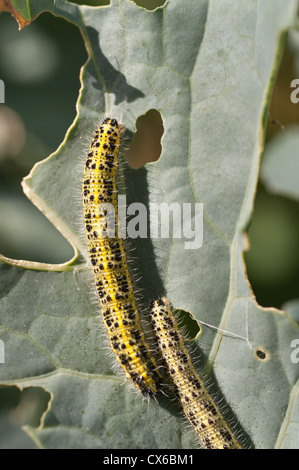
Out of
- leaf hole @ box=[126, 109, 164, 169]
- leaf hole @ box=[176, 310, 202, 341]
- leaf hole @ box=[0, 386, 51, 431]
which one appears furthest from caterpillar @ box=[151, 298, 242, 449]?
leaf hole @ box=[126, 109, 164, 169]

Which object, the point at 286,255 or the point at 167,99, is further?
the point at 286,255

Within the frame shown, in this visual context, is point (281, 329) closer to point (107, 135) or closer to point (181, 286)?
point (181, 286)

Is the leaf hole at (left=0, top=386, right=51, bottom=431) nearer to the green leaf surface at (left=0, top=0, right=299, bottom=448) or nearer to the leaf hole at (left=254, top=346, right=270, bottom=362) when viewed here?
the green leaf surface at (left=0, top=0, right=299, bottom=448)

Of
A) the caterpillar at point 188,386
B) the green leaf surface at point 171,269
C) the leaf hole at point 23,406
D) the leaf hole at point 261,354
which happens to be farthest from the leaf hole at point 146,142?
the leaf hole at point 23,406

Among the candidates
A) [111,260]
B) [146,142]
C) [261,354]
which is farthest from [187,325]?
[146,142]

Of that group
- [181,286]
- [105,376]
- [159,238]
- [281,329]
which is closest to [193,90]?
[159,238]

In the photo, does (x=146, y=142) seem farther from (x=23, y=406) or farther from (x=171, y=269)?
(x=23, y=406)

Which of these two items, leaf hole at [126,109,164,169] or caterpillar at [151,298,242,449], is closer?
caterpillar at [151,298,242,449]
